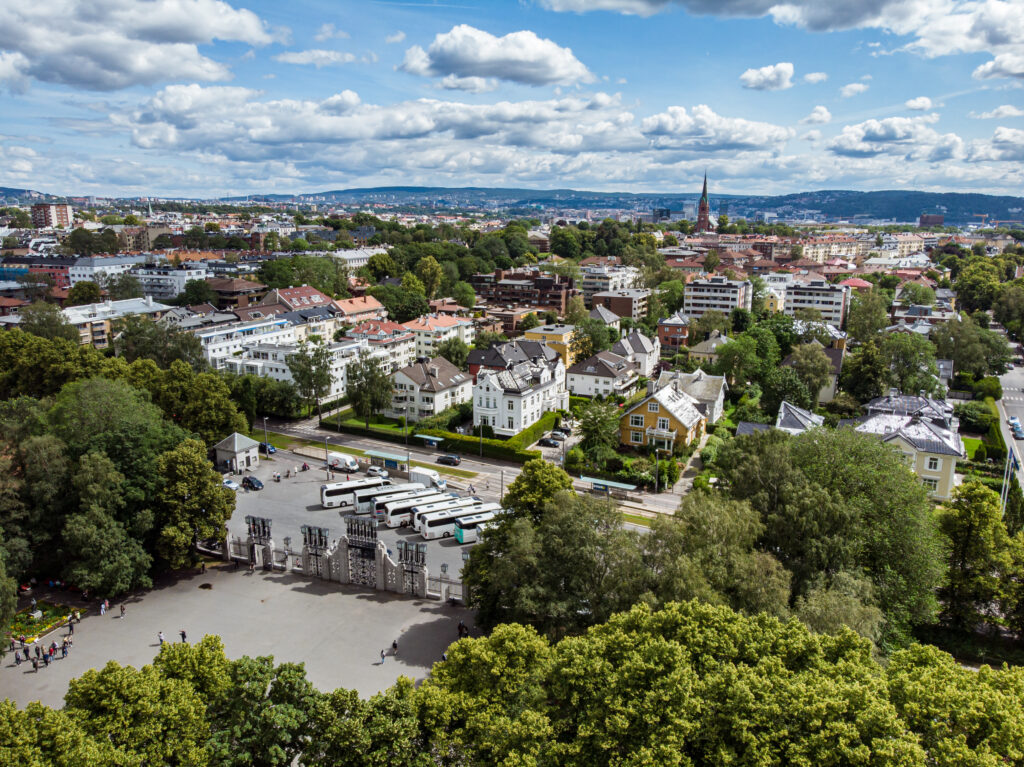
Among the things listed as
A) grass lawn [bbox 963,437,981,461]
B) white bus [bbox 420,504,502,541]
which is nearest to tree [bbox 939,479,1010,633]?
white bus [bbox 420,504,502,541]

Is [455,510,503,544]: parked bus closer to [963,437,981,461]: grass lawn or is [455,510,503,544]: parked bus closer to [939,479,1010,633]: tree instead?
[939,479,1010,633]: tree

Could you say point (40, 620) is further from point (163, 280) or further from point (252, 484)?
point (163, 280)

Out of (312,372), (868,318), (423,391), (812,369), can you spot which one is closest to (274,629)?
(312,372)

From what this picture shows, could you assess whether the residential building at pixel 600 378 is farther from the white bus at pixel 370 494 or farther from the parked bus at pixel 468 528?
the parked bus at pixel 468 528

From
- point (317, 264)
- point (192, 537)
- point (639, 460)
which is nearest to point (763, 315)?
point (639, 460)

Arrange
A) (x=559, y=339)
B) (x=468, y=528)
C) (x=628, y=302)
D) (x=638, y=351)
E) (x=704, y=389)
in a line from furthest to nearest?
(x=628, y=302)
(x=559, y=339)
(x=638, y=351)
(x=704, y=389)
(x=468, y=528)

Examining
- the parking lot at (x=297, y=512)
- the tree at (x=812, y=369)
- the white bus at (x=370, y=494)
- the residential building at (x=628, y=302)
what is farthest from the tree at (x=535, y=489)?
the residential building at (x=628, y=302)

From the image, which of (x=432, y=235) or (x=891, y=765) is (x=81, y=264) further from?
(x=891, y=765)
